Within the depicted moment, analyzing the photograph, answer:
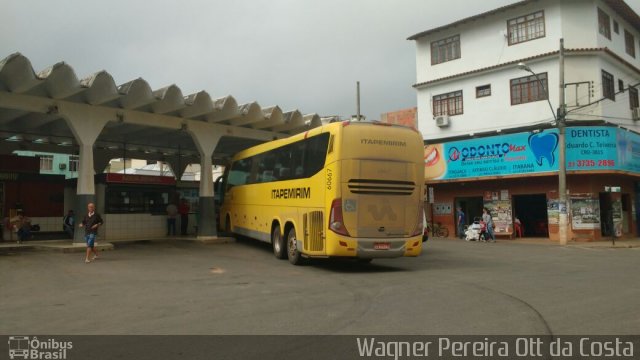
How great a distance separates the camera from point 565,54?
26.6 metres

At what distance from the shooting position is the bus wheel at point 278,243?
15834 millimetres

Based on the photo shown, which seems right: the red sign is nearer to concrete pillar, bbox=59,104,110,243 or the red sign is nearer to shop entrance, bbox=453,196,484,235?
concrete pillar, bbox=59,104,110,243

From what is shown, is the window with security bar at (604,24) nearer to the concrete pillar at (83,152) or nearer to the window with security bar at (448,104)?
the window with security bar at (448,104)

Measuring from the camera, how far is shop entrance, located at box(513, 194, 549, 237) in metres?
29.0

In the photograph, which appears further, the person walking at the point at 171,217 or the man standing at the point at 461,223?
the man standing at the point at 461,223

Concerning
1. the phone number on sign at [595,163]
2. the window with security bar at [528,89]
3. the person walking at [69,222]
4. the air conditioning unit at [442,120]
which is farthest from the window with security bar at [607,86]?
the person walking at [69,222]

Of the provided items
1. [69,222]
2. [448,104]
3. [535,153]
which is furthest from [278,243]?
[448,104]

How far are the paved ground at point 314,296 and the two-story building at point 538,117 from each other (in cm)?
931

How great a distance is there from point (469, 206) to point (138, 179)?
18.3m

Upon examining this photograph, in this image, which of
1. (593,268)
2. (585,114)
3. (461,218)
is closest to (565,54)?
(585,114)

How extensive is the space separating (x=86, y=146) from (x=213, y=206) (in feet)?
19.8

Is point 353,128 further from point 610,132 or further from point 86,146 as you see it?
point 610,132

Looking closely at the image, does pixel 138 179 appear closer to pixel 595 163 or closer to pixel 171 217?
pixel 171 217

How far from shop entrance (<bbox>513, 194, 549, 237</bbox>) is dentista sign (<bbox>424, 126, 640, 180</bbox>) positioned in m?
3.17
